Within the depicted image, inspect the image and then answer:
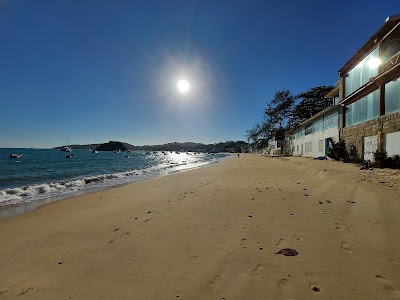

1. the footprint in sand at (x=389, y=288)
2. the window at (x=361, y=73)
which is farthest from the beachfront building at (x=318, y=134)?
the footprint in sand at (x=389, y=288)

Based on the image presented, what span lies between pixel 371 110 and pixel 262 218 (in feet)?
54.5

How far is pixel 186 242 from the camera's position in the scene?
12.4 feet

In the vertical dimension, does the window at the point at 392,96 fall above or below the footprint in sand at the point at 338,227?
above

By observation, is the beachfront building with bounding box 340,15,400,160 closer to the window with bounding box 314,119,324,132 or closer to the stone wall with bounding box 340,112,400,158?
the stone wall with bounding box 340,112,400,158

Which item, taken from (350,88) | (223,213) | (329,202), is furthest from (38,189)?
(350,88)

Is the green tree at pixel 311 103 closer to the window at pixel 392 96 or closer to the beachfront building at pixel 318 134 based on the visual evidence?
the beachfront building at pixel 318 134

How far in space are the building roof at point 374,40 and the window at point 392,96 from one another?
13.2 ft

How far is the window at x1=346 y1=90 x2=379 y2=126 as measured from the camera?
15945 mm

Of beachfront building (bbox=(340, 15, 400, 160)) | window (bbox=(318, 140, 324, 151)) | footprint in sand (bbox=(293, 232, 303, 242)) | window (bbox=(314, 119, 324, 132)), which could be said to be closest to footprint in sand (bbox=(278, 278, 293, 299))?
footprint in sand (bbox=(293, 232, 303, 242))

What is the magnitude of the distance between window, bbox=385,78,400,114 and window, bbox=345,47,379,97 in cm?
261

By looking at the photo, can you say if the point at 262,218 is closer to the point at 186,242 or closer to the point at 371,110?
the point at 186,242

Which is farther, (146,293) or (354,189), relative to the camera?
(354,189)

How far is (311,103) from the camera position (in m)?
53.1

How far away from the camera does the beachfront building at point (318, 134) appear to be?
23.4 m
